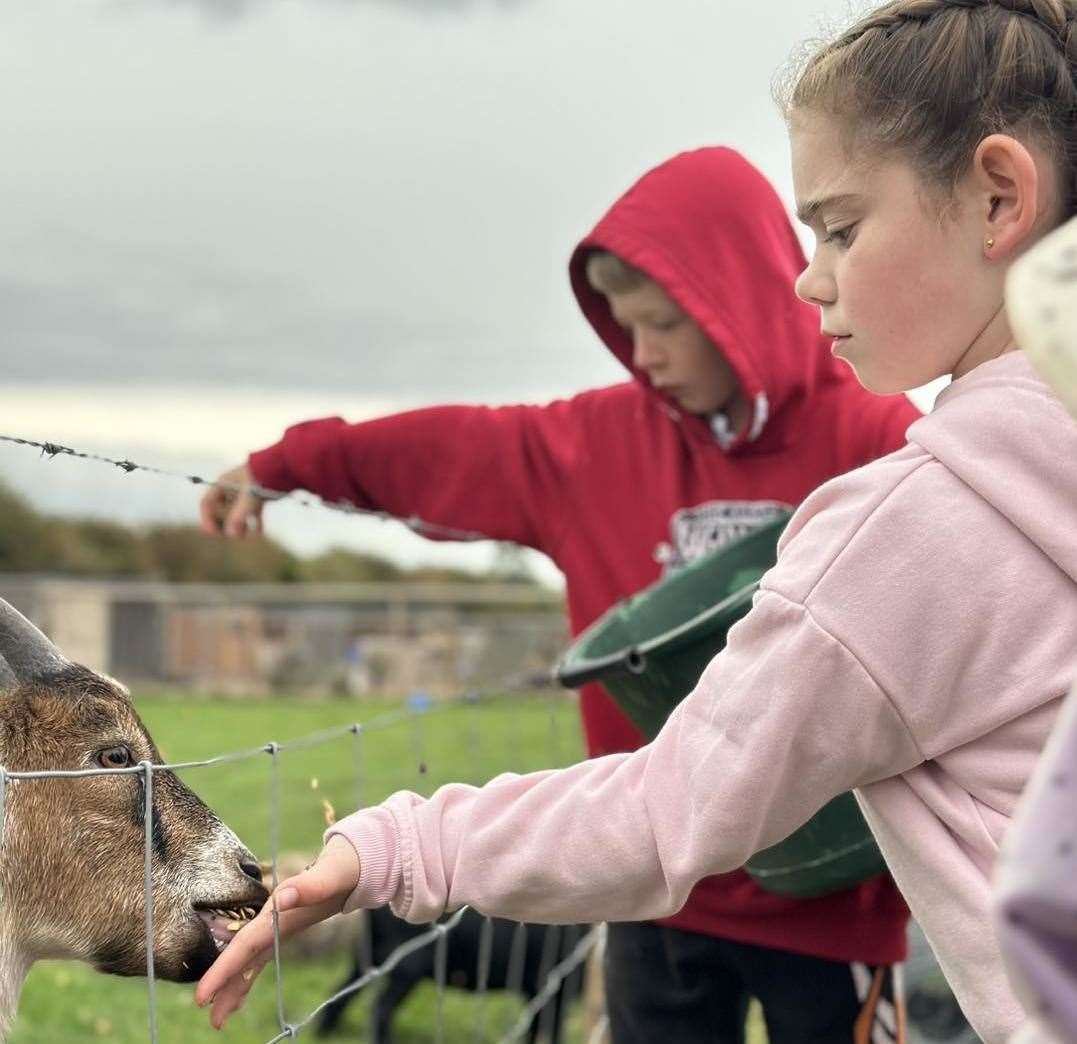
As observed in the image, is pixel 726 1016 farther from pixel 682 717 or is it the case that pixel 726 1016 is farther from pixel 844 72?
pixel 844 72

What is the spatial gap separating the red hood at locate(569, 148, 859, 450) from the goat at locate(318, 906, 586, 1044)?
2775 millimetres

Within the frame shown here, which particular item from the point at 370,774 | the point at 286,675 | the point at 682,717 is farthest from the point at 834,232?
the point at 286,675

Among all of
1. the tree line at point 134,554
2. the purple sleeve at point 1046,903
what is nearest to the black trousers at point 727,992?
the purple sleeve at point 1046,903

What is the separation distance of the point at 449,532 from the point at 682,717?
4.45 ft

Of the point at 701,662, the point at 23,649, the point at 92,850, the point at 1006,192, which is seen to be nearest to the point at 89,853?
the point at 92,850

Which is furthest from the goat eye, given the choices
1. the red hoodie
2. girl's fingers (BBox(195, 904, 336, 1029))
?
the red hoodie

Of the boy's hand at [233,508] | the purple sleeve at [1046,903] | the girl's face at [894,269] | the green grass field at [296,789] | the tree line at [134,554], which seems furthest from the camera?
the tree line at [134,554]

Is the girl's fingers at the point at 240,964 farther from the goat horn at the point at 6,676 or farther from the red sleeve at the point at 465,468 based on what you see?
the red sleeve at the point at 465,468

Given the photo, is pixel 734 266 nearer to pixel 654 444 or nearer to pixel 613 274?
pixel 613 274

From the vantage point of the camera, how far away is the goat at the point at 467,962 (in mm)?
4910

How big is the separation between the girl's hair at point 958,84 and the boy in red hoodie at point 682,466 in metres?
1.04

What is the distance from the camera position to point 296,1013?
224 inches

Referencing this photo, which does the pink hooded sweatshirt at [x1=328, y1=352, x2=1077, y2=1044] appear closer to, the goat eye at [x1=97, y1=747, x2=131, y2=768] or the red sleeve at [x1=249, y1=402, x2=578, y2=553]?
the goat eye at [x1=97, y1=747, x2=131, y2=768]

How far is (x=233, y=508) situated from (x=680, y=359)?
0.77 meters
